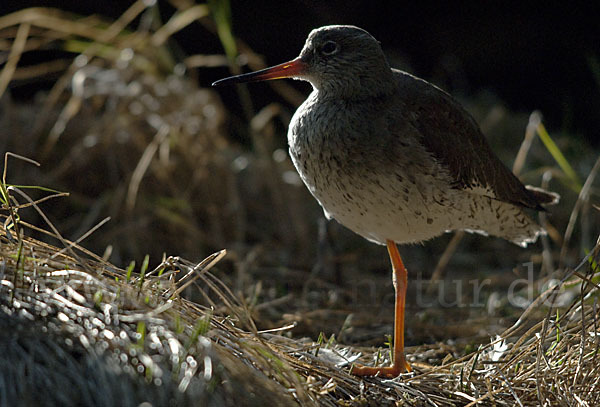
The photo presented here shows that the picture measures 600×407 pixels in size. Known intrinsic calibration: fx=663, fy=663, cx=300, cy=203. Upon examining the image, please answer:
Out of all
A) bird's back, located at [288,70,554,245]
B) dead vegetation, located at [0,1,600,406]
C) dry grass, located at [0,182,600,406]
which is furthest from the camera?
bird's back, located at [288,70,554,245]

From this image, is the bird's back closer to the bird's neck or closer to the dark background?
the bird's neck

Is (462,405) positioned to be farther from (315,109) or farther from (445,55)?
(445,55)

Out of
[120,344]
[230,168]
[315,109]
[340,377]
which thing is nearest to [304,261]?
[230,168]

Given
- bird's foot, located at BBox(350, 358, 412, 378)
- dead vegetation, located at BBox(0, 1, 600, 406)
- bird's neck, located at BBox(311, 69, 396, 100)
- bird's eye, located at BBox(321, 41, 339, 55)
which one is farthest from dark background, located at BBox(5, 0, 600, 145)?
bird's foot, located at BBox(350, 358, 412, 378)

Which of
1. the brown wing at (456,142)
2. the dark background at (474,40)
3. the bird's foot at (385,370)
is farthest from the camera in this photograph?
the dark background at (474,40)

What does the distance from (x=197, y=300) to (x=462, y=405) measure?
5.98 feet

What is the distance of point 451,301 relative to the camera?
4.45 m

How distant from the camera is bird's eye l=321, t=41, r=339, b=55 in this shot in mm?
3396

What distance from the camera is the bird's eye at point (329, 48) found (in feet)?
11.1

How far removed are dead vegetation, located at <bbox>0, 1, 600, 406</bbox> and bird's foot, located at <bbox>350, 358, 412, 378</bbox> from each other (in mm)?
60

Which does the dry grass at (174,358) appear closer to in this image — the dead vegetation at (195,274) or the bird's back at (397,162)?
the dead vegetation at (195,274)

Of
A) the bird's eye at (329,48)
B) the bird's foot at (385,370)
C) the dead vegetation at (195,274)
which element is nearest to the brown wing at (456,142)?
the bird's eye at (329,48)

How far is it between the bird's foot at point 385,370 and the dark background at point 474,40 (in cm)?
461

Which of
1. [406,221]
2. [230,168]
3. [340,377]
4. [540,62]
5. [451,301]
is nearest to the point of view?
[340,377]
